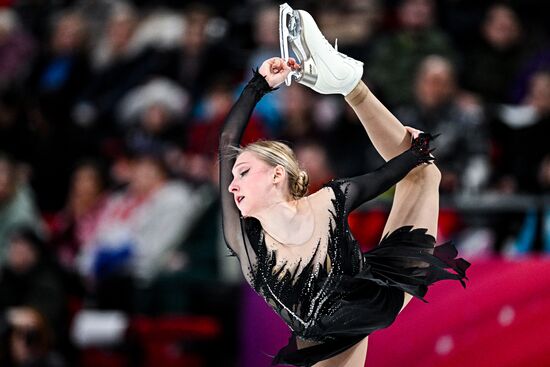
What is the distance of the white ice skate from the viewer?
3.29 m

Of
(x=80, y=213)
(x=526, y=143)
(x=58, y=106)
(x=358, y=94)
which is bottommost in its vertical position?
(x=80, y=213)

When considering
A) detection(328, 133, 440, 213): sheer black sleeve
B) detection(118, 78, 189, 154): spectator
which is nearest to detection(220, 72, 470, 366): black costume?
detection(328, 133, 440, 213): sheer black sleeve

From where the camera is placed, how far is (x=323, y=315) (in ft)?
10.9

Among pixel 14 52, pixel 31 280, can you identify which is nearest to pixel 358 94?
pixel 31 280

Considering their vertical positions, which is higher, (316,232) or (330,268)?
(316,232)

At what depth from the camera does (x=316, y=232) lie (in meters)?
3.30

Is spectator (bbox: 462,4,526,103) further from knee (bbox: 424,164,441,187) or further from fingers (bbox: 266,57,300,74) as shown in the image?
fingers (bbox: 266,57,300,74)

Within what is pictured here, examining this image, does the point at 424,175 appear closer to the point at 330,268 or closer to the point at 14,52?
the point at 330,268

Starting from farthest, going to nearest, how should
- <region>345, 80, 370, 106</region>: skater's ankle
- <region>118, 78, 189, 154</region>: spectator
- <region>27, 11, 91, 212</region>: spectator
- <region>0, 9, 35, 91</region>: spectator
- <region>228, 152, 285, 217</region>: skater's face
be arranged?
<region>0, 9, 35, 91</region>: spectator, <region>27, 11, 91, 212</region>: spectator, <region>118, 78, 189, 154</region>: spectator, <region>345, 80, 370, 106</region>: skater's ankle, <region>228, 152, 285, 217</region>: skater's face

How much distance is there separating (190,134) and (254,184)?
3958mm

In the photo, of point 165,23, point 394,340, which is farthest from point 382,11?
point 394,340

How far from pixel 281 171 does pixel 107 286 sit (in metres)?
3.11

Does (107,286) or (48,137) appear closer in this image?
(107,286)

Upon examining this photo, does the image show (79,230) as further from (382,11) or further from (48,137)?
(382,11)
